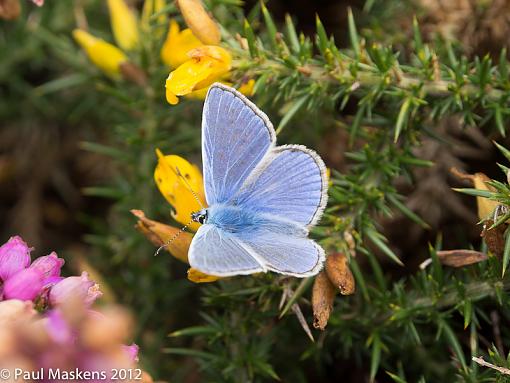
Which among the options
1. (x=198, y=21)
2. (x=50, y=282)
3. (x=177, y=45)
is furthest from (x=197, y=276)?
(x=177, y=45)

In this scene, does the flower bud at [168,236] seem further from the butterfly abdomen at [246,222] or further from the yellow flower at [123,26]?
the yellow flower at [123,26]

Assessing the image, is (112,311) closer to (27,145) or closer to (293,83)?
(293,83)

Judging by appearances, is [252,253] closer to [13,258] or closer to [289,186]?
[289,186]

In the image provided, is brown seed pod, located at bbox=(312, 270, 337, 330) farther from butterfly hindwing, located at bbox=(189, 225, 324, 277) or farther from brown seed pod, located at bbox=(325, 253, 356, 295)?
butterfly hindwing, located at bbox=(189, 225, 324, 277)

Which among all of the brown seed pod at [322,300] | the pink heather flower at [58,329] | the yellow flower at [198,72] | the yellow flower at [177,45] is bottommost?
the brown seed pod at [322,300]

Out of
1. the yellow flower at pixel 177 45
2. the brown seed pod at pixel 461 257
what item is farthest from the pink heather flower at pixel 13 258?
the brown seed pod at pixel 461 257

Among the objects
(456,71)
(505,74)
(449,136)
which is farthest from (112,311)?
(449,136)
